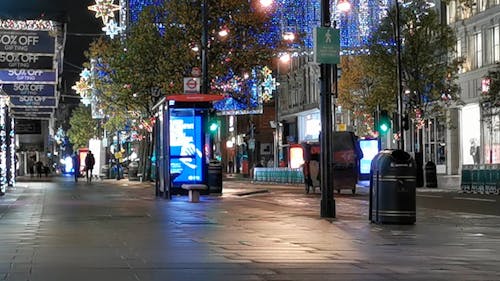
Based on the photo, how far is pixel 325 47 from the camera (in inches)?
717

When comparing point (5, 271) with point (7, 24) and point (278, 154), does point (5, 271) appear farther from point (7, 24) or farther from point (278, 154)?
point (278, 154)

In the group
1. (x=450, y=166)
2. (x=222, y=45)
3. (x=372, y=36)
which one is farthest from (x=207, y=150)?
(x=450, y=166)

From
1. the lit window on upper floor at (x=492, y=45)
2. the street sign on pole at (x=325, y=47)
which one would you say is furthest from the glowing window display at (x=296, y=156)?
the street sign on pole at (x=325, y=47)

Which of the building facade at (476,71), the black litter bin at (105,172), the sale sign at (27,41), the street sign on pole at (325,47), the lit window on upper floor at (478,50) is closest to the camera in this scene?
A: the street sign on pole at (325,47)

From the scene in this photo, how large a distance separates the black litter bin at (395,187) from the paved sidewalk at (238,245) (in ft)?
1.13

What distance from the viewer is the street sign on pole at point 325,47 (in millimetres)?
18109

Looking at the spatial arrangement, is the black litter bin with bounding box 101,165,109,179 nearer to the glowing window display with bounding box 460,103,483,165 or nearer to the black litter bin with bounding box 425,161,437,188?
the glowing window display with bounding box 460,103,483,165

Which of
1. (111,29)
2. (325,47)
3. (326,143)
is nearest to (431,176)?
(111,29)

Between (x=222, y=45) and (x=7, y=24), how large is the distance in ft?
46.8

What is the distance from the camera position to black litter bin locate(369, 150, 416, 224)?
1656 centimetres

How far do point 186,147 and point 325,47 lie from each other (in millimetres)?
9368

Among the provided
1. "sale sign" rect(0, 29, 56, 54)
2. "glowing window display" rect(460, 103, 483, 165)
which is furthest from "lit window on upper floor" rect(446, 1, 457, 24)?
"sale sign" rect(0, 29, 56, 54)

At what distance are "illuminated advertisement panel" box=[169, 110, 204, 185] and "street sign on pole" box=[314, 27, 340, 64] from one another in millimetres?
8816

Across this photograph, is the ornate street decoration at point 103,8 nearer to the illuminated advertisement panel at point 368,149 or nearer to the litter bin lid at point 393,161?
the illuminated advertisement panel at point 368,149
